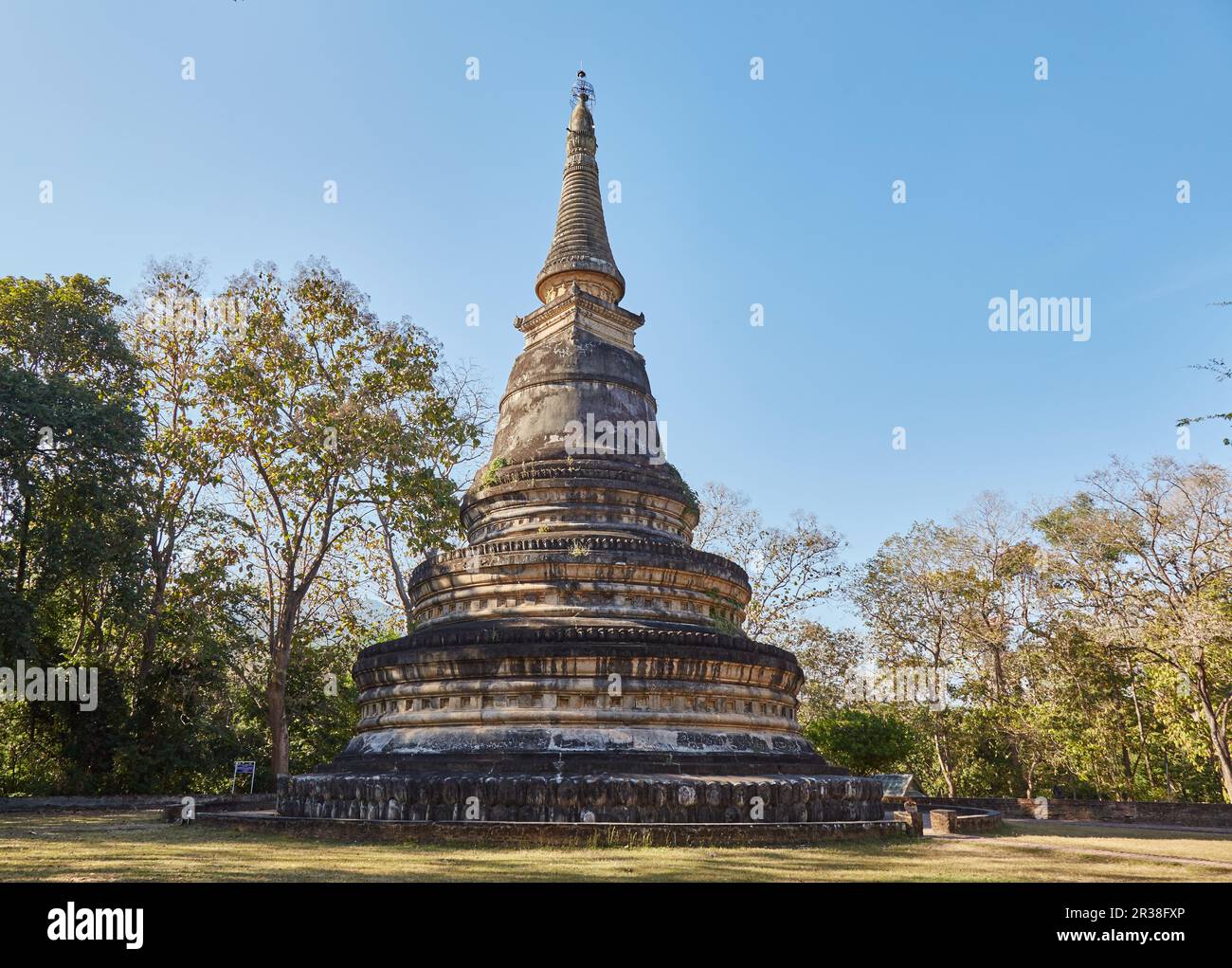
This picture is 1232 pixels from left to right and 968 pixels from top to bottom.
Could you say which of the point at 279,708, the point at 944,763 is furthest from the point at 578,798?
the point at 944,763

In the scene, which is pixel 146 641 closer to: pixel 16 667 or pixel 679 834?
pixel 16 667

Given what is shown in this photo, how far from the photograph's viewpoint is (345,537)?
2928 cm

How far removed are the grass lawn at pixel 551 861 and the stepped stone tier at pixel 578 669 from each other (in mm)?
1518

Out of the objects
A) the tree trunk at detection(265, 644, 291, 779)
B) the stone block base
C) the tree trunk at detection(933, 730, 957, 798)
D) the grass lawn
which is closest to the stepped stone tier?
the stone block base

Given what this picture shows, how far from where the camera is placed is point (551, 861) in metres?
9.72

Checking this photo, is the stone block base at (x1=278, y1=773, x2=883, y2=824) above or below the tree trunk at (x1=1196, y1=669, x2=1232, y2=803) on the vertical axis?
above

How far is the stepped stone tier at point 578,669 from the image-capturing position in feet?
44.0

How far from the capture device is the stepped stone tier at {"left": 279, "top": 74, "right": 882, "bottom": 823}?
44.0 feet

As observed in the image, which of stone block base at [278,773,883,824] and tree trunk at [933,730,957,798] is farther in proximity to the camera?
tree trunk at [933,730,957,798]

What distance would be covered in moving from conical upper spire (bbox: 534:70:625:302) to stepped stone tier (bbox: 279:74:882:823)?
3033 millimetres

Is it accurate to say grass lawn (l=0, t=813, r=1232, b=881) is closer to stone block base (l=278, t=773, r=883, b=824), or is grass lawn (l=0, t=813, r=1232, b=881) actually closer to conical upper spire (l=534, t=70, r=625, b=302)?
stone block base (l=278, t=773, r=883, b=824)
